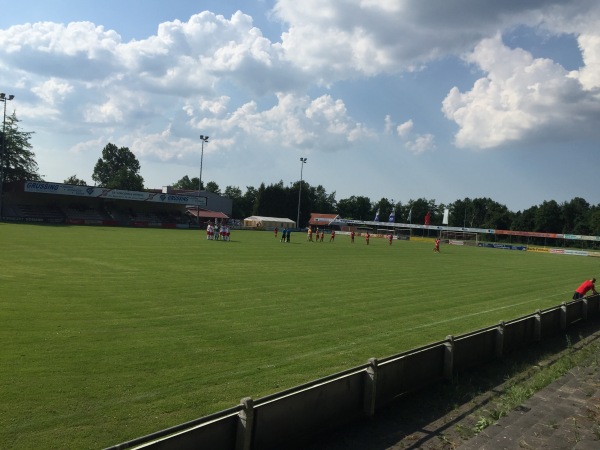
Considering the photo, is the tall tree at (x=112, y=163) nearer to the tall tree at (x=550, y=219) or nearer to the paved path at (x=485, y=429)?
the tall tree at (x=550, y=219)

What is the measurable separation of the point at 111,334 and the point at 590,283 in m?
16.0

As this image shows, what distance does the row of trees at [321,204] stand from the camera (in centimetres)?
7854

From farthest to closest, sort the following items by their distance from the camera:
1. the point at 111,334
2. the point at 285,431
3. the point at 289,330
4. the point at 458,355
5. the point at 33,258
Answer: the point at 33,258, the point at 289,330, the point at 111,334, the point at 458,355, the point at 285,431

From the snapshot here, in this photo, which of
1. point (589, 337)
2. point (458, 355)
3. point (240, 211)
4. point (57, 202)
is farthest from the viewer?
point (240, 211)

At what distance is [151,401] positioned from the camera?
7066mm

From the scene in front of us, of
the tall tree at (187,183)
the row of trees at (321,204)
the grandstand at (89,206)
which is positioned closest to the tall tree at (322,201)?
the row of trees at (321,204)

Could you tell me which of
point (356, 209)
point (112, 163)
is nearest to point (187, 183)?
point (112, 163)

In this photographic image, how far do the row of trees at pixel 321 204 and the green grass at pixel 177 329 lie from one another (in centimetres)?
5017

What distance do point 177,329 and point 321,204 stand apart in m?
140

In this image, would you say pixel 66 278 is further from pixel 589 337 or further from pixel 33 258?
pixel 589 337

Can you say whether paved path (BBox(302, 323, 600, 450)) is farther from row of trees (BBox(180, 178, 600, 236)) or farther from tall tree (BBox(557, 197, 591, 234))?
tall tree (BBox(557, 197, 591, 234))

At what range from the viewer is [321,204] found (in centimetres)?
15000

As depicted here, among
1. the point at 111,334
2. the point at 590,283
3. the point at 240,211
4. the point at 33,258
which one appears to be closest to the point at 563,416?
the point at 111,334

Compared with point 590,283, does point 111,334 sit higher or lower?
lower
